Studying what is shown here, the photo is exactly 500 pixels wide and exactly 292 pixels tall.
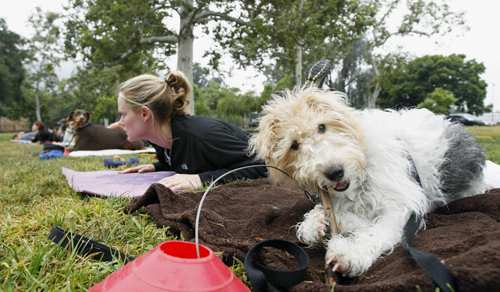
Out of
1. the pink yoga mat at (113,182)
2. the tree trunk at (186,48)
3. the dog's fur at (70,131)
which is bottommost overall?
the dog's fur at (70,131)

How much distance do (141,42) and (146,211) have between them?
1305 centimetres

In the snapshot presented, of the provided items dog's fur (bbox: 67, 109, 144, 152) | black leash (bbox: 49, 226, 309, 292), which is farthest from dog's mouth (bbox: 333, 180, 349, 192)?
dog's fur (bbox: 67, 109, 144, 152)

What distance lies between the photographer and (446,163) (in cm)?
255

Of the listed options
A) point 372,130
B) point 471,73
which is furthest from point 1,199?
point 471,73

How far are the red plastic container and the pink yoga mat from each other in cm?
244

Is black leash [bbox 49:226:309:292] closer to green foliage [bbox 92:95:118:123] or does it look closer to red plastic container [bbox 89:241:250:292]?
red plastic container [bbox 89:241:250:292]

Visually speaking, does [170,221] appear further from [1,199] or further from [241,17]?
[241,17]

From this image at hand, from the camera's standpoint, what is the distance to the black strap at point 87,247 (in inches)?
74.9

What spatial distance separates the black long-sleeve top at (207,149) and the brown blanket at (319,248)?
0.63 m

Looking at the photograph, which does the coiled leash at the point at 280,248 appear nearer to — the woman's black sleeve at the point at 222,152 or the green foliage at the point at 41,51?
the woman's black sleeve at the point at 222,152

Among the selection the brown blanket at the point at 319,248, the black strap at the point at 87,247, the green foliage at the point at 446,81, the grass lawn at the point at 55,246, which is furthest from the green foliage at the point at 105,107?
the black strap at the point at 87,247

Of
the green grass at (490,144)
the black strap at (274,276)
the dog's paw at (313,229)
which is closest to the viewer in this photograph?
the black strap at (274,276)

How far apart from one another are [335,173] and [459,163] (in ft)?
4.52

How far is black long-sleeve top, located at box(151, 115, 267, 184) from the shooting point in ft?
14.3
